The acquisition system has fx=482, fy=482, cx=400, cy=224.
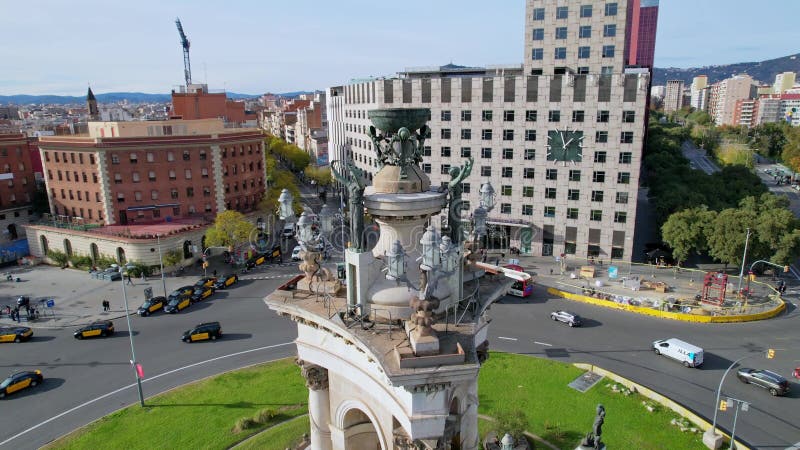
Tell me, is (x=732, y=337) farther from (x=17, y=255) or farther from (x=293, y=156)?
(x=293, y=156)

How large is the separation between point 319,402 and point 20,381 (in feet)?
108

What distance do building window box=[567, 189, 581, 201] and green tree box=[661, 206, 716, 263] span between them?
11.9 m

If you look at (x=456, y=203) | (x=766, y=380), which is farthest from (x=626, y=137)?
(x=456, y=203)

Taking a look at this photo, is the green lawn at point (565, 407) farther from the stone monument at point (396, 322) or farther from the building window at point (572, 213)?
the building window at point (572, 213)

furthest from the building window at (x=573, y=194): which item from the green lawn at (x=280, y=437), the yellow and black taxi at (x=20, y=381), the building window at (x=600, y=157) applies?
the yellow and black taxi at (x=20, y=381)

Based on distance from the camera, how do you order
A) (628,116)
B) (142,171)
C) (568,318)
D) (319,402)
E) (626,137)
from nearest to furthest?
(319,402), (568,318), (628,116), (626,137), (142,171)

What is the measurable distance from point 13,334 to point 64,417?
18.6 metres

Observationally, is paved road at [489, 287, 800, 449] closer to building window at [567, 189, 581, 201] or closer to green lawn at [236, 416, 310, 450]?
building window at [567, 189, 581, 201]

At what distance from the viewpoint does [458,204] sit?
17328 mm

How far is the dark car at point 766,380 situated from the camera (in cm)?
3612

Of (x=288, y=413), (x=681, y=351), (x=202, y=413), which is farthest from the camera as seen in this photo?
(x=681, y=351)

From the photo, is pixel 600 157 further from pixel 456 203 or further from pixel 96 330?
pixel 96 330

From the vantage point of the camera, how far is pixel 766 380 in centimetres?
3672

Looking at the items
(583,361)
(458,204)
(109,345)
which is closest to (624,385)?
(583,361)
